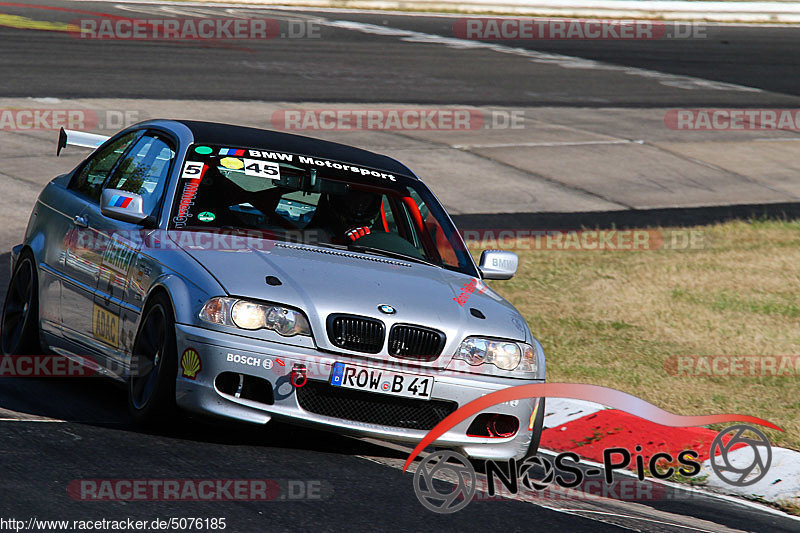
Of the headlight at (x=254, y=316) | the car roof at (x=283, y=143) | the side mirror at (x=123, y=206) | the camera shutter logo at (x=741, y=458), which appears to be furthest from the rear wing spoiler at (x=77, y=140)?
the camera shutter logo at (x=741, y=458)

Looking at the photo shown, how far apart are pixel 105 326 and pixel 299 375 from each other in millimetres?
1432

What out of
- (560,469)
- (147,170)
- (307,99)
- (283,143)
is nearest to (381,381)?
(560,469)

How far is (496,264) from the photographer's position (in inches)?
284

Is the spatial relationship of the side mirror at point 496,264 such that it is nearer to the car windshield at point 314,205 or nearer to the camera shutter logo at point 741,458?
the car windshield at point 314,205

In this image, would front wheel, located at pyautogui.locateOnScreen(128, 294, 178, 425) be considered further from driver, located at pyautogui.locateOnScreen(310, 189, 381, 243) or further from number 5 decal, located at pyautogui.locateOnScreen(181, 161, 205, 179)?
driver, located at pyautogui.locateOnScreen(310, 189, 381, 243)

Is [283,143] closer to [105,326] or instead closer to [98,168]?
[98,168]

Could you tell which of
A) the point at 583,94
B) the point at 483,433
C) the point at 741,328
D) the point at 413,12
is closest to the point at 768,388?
the point at 741,328

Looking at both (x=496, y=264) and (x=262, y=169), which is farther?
(x=496, y=264)

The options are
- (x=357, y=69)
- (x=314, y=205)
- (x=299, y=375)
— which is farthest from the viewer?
(x=357, y=69)

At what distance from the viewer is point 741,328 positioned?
33.7ft

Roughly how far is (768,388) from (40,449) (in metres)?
5.22

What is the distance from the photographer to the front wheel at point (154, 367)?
579 cm

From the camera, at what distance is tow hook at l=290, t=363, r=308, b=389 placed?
5.68 m

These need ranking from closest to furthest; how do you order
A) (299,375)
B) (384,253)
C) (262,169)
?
1. (299,375)
2. (384,253)
3. (262,169)
